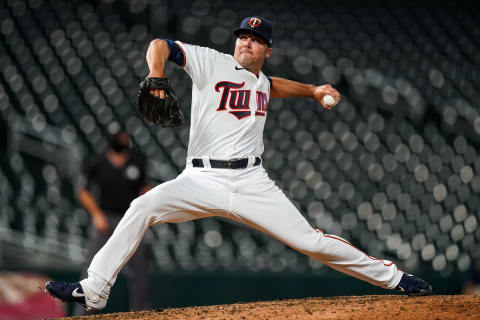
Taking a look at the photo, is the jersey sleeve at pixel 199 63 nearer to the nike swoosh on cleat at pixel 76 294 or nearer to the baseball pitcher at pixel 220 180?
the baseball pitcher at pixel 220 180

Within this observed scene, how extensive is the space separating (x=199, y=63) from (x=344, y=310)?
120cm

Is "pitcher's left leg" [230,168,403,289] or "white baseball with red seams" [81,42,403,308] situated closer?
"white baseball with red seams" [81,42,403,308]

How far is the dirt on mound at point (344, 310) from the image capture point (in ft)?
8.21

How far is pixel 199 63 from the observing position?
2648 millimetres

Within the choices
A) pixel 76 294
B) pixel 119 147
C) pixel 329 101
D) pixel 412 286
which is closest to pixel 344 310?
pixel 412 286

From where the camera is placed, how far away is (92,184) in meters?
4.29

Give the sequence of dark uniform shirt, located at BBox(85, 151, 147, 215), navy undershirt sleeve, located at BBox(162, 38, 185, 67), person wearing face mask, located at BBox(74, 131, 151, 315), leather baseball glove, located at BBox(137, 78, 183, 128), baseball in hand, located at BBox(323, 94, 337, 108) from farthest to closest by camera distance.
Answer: dark uniform shirt, located at BBox(85, 151, 147, 215), person wearing face mask, located at BBox(74, 131, 151, 315), baseball in hand, located at BBox(323, 94, 337, 108), navy undershirt sleeve, located at BBox(162, 38, 185, 67), leather baseball glove, located at BBox(137, 78, 183, 128)

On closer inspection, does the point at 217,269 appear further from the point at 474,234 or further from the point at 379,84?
the point at 379,84

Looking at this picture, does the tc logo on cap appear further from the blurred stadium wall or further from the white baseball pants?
the blurred stadium wall

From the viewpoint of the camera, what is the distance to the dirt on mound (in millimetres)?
2504

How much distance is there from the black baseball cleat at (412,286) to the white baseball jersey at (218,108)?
906 millimetres

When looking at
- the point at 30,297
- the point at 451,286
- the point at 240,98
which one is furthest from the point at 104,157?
the point at 451,286

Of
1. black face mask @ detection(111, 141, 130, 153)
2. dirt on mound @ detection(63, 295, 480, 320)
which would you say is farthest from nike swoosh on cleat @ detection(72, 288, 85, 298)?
black face mask @ detection(111, 141, 130, 153)

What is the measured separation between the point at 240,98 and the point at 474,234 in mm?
4449
